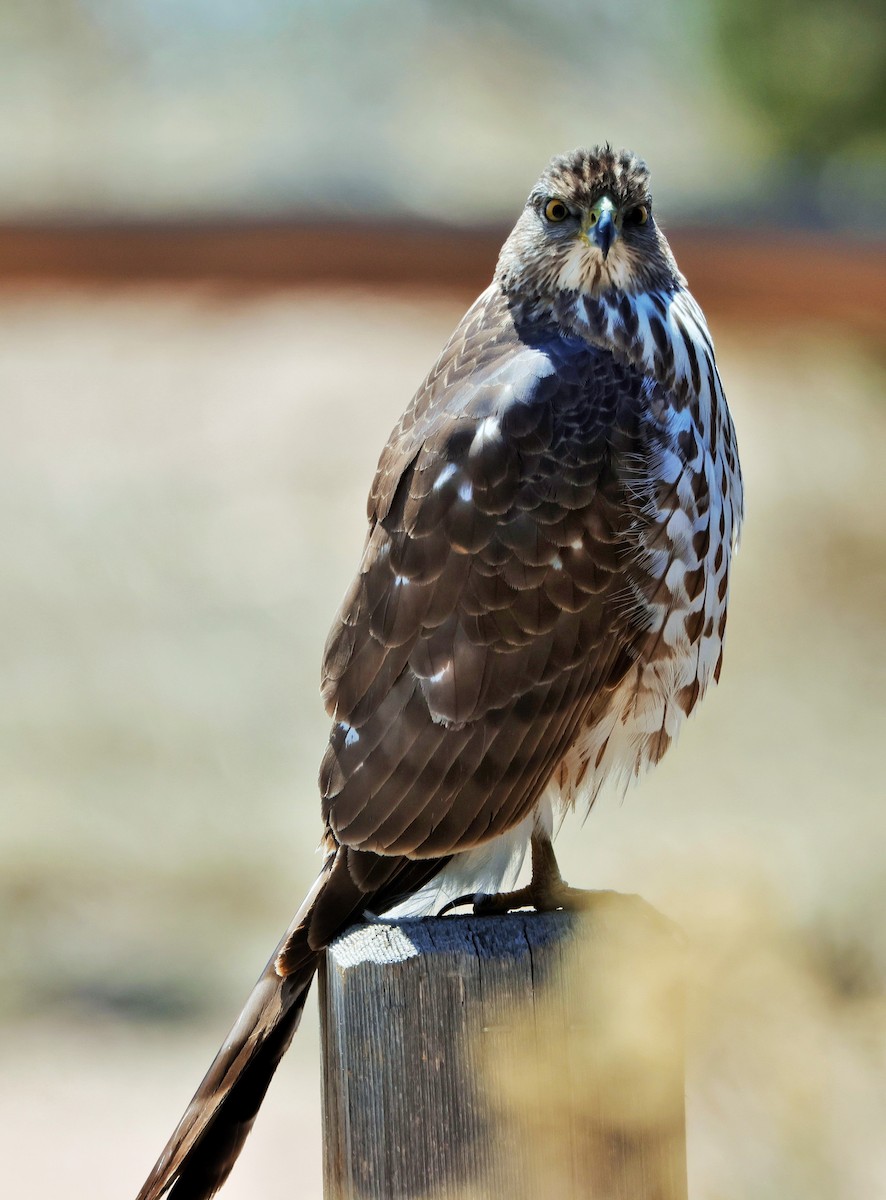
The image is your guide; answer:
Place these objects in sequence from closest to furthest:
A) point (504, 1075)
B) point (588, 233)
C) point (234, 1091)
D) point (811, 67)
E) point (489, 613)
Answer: point (504, 1075)
point (234, 1091)
point (489, 613)
point (588, 233)
point (811, 67)

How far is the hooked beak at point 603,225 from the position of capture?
108 inches

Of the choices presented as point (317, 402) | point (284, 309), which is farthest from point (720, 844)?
point (284, 309)

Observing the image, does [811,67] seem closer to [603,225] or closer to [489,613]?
[603,225]

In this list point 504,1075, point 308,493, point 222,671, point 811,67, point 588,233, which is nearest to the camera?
point 504,1075

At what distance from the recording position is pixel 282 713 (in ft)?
24.1

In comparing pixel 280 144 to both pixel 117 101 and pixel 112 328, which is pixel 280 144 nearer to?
pixel 117 101

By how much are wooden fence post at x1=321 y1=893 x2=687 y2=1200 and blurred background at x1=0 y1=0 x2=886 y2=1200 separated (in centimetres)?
25

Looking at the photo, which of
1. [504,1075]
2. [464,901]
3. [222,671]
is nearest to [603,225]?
[464,901]

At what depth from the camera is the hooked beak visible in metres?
2.74

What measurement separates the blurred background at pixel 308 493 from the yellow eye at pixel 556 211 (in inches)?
56.4

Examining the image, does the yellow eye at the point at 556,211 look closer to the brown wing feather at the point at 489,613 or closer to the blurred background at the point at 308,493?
the brown wing feather at the point at 489,613

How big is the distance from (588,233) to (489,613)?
2.69 ft

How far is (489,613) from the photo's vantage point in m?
2.52

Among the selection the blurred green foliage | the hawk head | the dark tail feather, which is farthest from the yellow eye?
the blurred green foliage
